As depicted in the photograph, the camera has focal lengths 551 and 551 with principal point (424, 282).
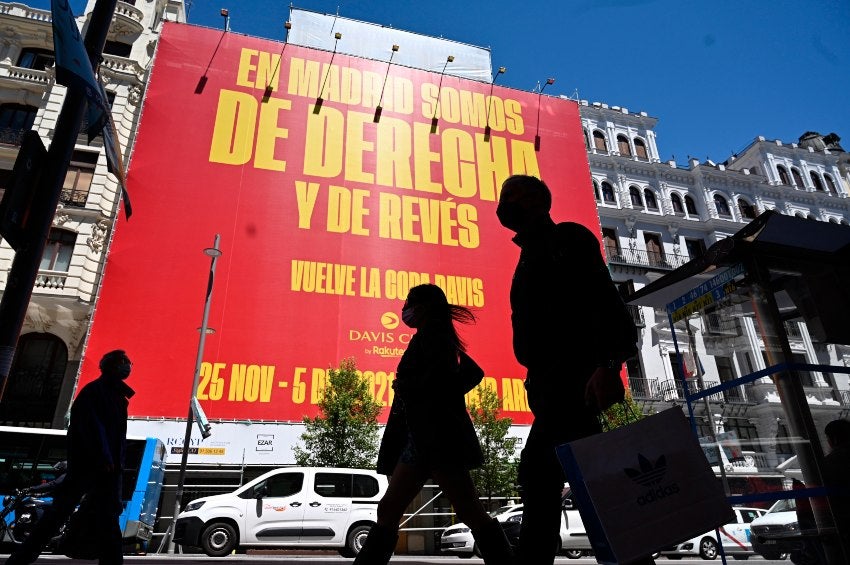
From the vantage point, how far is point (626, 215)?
2934 cm

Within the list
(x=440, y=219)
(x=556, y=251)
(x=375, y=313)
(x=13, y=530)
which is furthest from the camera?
(x=440, y=219)

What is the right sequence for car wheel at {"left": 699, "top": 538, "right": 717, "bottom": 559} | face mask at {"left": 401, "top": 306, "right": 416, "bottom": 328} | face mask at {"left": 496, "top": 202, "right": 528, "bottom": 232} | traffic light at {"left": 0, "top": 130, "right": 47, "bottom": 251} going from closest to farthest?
face mask at {"left": 496, "top": 202, "right": 528, "bottom": 232} → face mask at {"left": 401, "top": 306, "right": 416, "bottom": 328} → traffic light at {"left": 0, "top": 130, "right": 47, "bottom": 251} → car wheel at {"left": 699, "top": 538, "right": 717, "bottom": 559}

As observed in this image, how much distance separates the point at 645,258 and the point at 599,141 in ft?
24.7

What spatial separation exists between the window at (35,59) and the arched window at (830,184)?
42.7m

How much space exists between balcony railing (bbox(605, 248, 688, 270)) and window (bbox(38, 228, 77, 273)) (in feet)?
75.5

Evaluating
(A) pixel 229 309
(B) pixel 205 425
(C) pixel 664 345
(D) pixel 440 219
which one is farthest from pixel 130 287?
(C) pixel 664 345

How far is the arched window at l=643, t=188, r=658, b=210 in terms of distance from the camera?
1207 inches

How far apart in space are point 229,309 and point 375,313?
4.96 meters

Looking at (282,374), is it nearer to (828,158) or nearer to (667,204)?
(667,204)

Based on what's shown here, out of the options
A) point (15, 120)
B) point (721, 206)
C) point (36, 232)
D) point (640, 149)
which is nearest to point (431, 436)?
point (36, 232)

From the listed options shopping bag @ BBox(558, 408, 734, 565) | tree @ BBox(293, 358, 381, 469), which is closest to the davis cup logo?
shopping bag @ BBox(558, 408, 734, 565)

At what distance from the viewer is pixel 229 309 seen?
18266 mm

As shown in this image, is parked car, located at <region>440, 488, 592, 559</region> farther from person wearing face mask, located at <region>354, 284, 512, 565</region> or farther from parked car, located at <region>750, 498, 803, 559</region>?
person wearing face mask, located at <region>354, 284, 512, 565</region>

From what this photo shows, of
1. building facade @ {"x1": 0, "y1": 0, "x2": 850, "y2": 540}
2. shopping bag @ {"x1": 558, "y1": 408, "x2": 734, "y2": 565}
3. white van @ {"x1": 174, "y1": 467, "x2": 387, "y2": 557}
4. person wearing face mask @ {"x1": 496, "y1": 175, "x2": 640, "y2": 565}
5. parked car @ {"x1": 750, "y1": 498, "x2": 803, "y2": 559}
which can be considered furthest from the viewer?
white van @ {"x1": 174, "y1": 467, "x2": 387, "y2": 557}
